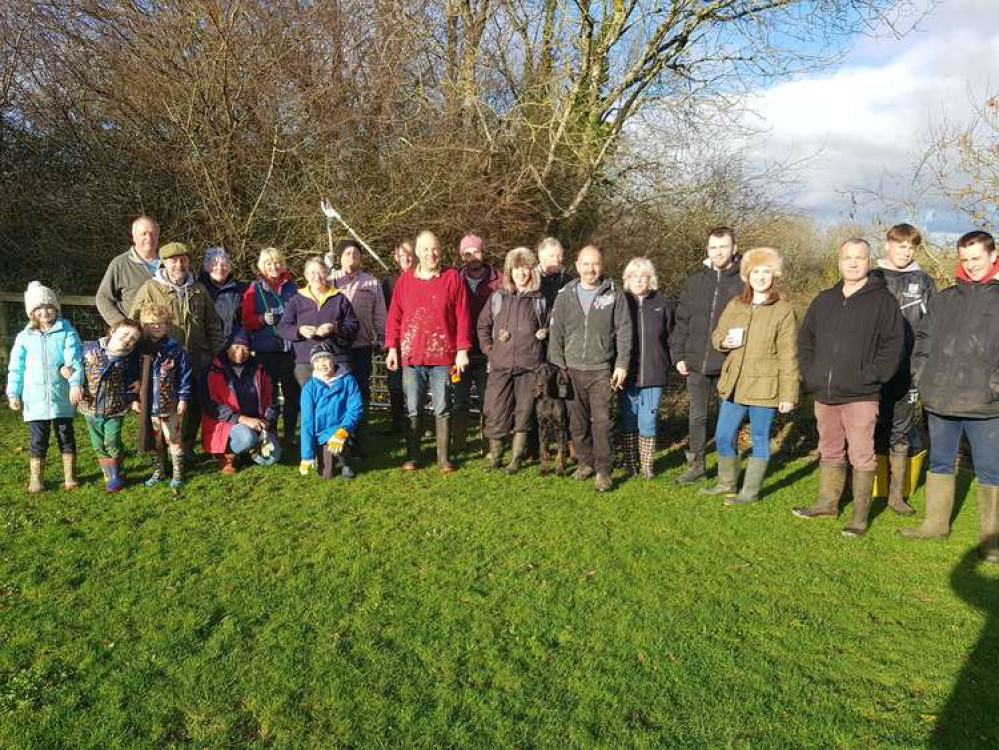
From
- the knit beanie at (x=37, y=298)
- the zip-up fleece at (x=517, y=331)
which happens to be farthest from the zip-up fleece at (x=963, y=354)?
the knit beanie at (x=37, y=298)

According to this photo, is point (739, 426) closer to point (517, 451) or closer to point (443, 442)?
point (517, 451)

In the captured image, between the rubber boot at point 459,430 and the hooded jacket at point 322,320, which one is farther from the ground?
the hooded jacket at point 322,320

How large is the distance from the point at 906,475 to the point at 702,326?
212 cm

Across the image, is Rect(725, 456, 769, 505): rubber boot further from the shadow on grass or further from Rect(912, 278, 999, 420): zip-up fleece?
the shadow on grass

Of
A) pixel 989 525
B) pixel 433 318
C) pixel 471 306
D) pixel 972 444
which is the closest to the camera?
pixel 989 525

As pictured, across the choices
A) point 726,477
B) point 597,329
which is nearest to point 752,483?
point 726,477

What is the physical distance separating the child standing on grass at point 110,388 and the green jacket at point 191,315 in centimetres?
34

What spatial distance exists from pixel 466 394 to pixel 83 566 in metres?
3.40

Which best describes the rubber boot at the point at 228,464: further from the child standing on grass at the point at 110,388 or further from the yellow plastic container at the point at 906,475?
the yellow plastic container at the point at 906,475

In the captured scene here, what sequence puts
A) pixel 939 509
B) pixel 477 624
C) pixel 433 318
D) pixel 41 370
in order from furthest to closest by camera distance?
pixel 433 318 < pixel 41 370 < pixel 939 509 < pixel 477 624

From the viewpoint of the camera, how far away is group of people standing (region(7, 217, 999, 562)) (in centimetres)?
458

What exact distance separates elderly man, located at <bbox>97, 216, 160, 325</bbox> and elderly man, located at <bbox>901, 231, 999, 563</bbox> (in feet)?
20.0

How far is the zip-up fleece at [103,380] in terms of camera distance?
507 cm

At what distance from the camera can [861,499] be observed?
473 cm
